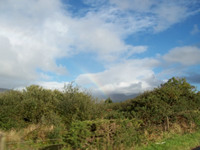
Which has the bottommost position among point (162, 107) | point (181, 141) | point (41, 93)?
point (181, 141)

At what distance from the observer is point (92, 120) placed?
9.51 metres

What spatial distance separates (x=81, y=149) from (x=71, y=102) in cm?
922

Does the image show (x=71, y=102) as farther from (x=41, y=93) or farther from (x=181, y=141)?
(x=181, y=141)

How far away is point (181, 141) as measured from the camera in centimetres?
1118

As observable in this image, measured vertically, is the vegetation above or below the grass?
above

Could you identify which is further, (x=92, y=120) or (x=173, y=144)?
(x=173, y=144)

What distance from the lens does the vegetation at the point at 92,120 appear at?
8.20 m

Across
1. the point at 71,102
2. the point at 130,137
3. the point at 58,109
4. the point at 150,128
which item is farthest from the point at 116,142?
the point at 58,109

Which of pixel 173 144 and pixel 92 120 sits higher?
pixel 92 120

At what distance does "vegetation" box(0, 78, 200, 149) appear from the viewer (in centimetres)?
820

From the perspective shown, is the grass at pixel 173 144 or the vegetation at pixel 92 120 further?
the grass at pixel 173 144

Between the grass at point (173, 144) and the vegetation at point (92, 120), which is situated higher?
the vegetation at point (92, 120)

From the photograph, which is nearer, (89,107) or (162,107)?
(162,107)

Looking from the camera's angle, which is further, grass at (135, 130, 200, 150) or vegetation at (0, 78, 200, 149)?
grass at (135, 130, 200, 150)
